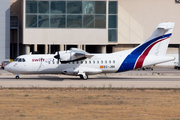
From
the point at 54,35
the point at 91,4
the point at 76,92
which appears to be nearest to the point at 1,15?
the point at 54,35

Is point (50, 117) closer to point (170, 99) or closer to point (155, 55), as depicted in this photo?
point (170, 99)

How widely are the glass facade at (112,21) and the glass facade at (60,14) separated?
14.2 feet

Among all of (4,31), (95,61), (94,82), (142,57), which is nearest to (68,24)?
(4,31)

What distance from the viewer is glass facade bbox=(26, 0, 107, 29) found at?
63.8 m

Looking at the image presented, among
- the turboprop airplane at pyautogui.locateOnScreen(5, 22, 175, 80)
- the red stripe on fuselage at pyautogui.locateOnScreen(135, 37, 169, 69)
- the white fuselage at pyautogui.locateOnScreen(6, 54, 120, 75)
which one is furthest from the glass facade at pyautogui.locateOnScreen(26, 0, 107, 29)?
the red stripe on fuselage at pyautogui.locateOnScreen(135, 37, 169, 69)

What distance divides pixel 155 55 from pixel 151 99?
15579 mm

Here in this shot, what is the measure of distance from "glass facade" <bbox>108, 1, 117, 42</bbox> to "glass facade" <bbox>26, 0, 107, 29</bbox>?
4331 millimetres

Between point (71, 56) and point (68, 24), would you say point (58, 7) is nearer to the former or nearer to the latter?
point (68, 24)

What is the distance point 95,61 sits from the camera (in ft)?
124

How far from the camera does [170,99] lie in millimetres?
23375

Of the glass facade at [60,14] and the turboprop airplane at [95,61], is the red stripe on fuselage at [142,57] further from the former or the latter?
the glass facade at [60,14]

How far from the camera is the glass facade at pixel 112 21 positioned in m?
67.9

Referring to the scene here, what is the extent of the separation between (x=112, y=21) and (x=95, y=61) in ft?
105

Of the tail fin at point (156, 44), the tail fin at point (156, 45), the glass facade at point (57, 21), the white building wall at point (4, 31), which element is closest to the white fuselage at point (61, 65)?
the tail fin at point (156, 45)
